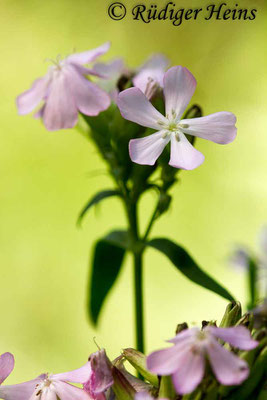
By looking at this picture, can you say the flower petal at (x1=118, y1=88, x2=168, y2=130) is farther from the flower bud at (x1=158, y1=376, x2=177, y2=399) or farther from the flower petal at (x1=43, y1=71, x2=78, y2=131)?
the flower bud at (x1=158, y1=376, x2=177, y2=399)

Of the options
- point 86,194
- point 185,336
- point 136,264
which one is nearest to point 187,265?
point 136,264

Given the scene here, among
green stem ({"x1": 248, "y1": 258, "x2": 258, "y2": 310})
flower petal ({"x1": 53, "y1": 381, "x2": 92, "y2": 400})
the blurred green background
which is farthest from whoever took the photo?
the blurred green background

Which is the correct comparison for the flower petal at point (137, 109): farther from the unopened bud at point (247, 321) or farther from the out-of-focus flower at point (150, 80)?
the unopened bud at point (247, 321)

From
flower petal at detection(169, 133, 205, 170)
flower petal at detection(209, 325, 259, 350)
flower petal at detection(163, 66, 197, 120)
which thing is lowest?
flower petal at detection(209, 325, 259, 350)

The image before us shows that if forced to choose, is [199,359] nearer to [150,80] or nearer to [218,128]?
[218,128]

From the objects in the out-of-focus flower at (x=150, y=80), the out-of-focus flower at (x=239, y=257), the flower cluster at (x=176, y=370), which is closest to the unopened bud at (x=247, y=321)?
the flower cluster at (x=176, y=370)

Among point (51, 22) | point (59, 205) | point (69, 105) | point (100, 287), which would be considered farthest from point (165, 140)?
point (51, 22)

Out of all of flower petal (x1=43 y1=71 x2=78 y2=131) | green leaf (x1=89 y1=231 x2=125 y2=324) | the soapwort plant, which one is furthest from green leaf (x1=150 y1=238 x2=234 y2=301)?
flower petal (x1=43 y1=71 x2=78 y2=131)
